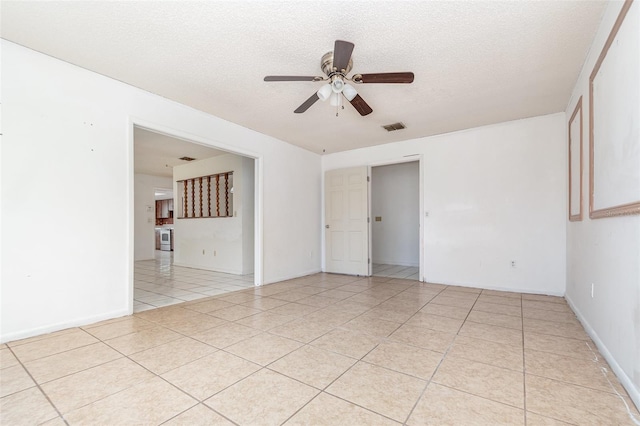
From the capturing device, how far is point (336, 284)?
15.8ft

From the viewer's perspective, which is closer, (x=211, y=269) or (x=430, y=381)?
(x=430, y=381)

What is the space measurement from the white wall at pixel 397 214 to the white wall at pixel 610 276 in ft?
12.3

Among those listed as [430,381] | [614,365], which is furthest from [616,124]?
[430,381]

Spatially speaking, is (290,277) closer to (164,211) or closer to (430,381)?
(430,381)

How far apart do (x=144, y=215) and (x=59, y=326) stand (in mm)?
6442

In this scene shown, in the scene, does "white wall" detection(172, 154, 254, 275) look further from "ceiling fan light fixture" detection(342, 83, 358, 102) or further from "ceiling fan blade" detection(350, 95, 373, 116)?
"ceiling fan light fixture" detection(342, 83, 358, 102)

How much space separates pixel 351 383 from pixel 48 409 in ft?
5.51

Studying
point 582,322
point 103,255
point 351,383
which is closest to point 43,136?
point 103,255

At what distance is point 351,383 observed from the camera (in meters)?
1.78

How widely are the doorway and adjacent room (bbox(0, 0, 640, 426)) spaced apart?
1990 millimetres

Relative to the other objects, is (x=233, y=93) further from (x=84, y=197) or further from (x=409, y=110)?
(x=409, y=110)

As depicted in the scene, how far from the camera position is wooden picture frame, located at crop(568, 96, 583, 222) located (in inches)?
117

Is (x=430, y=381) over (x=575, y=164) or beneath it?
beneath

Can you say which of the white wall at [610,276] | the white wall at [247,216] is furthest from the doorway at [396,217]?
the white wall at [610,276]
